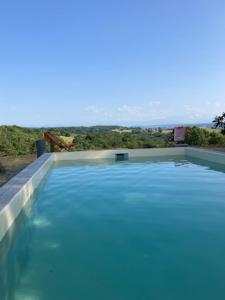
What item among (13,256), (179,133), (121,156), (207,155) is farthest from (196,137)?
(13,256)

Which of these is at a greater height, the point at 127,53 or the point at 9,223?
the point at 127,53

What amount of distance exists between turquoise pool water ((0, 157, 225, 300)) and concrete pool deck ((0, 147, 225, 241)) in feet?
0.59

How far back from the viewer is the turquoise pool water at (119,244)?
264cm

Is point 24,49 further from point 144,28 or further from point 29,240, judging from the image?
point 29,240

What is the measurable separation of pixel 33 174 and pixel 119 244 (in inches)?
135

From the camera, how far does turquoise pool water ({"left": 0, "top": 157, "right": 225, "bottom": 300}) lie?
2.64 metres

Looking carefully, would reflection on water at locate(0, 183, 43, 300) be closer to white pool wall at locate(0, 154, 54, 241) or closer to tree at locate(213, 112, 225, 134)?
white pool wall at locate(0, 154, 54, 241)

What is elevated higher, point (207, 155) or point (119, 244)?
point (207, 155)

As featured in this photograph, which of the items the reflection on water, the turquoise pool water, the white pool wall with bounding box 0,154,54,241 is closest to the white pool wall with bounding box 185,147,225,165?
the turquoise pool water

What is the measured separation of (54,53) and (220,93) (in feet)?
27.6

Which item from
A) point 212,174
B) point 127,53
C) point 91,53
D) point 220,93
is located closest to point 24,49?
point 91,53

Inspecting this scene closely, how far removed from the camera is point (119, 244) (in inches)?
144

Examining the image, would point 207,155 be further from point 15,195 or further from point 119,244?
point 119,244

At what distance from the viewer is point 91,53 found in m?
17.5
